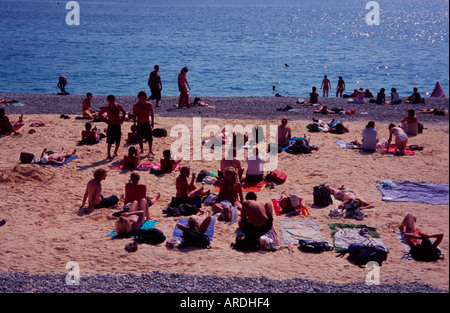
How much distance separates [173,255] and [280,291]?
2054 mm

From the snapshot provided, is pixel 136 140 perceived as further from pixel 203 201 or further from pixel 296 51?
pixel 296 51

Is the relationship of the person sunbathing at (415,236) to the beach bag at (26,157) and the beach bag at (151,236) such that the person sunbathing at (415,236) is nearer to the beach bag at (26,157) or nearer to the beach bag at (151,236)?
the beach bag at (151,236)

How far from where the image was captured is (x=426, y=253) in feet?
25.0

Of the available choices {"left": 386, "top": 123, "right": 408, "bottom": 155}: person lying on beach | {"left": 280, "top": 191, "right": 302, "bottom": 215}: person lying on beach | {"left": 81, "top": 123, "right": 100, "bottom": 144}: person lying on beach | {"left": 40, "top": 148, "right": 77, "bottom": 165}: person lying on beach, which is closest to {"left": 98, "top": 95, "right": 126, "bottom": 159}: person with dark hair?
{"left": 40, "top": 148, "right": 77, "bottom": 165}: person lying on beach

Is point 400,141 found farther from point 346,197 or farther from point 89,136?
point 89,136

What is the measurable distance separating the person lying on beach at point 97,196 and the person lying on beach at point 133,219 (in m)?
1.08

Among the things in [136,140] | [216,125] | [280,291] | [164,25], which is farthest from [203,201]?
[164,25]

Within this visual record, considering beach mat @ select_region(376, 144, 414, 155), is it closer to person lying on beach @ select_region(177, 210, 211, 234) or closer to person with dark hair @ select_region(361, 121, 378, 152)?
person with dark hair @ select_region(361, 121, 378, 152)

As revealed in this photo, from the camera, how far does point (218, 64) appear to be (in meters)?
53.4

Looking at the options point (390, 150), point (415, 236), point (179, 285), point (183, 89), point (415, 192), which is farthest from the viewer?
point (183, 89)

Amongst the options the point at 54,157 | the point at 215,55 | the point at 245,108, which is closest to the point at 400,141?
the point at 245,108

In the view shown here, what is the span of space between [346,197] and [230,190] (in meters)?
2.56

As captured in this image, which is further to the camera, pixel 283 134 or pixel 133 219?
pixel 283 134

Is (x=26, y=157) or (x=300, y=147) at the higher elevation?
(x=300, y=147)
